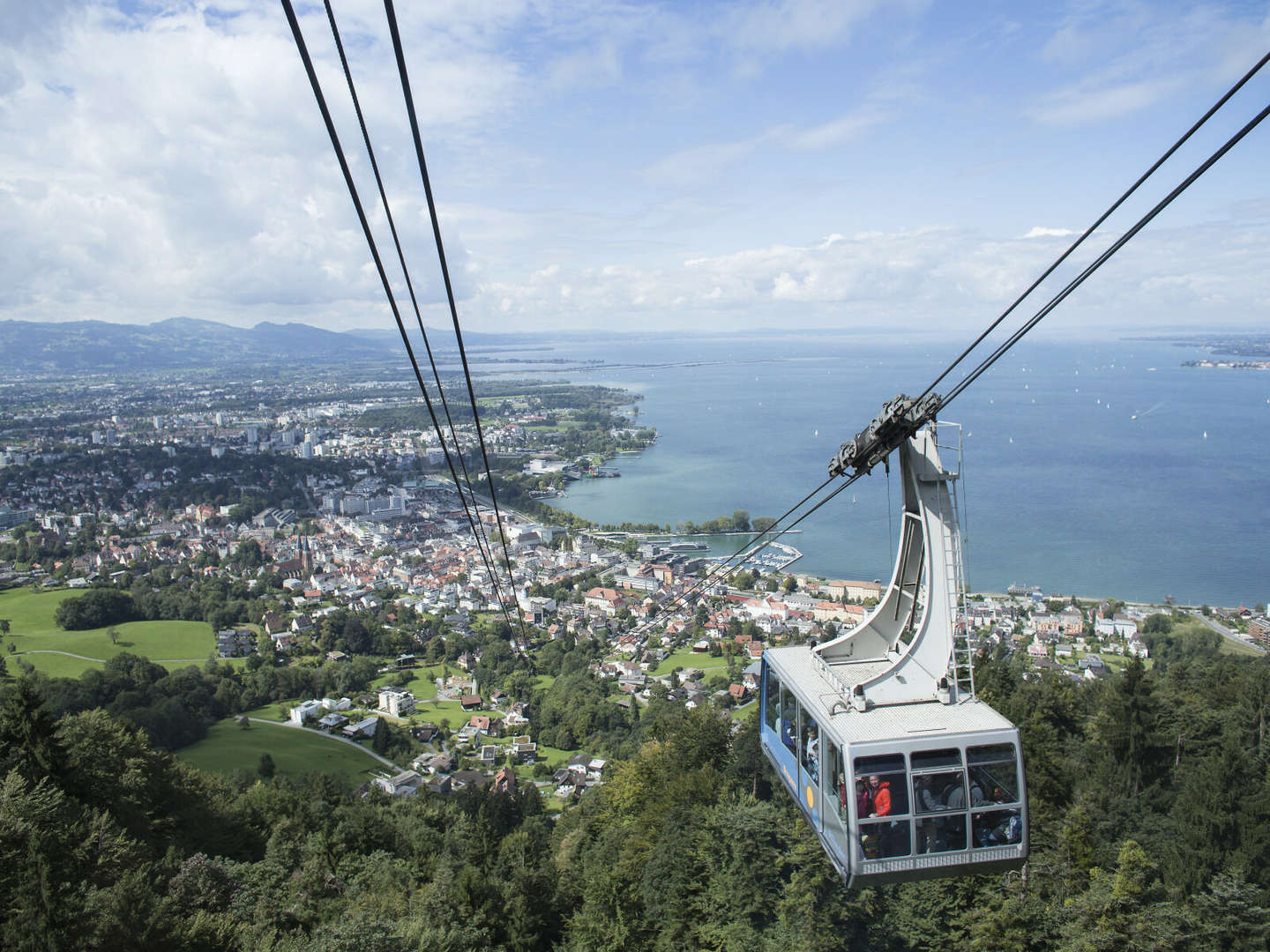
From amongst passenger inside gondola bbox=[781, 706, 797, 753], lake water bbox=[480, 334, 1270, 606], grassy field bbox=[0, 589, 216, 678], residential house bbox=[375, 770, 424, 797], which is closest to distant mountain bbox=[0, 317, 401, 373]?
lake water bbox=[480, 334, 1270, 606]

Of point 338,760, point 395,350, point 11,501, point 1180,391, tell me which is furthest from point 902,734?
point 395,350

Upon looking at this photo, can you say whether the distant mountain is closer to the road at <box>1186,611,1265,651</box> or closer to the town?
the town

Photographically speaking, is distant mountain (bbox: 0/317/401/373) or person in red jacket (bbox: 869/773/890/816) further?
distant mountain (bbox: 0/317/401/373)

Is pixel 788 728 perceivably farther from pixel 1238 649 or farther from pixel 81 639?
pixel 81 639

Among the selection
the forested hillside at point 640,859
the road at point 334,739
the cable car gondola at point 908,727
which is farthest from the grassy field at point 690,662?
the cable car gondola at point 908,727

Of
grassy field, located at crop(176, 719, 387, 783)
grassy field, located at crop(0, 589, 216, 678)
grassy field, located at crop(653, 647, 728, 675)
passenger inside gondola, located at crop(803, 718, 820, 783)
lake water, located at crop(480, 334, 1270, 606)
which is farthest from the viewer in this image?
lake water, located at crop(480, 334, 1270, 606)

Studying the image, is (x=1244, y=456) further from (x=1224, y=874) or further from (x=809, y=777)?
(x=809, y=777)

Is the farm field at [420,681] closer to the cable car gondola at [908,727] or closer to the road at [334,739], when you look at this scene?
the road at [334,739]
